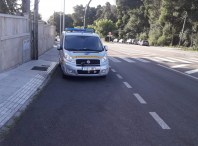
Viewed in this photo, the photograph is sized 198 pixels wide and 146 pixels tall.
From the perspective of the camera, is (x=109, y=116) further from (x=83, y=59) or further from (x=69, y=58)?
(x=69, y=58)

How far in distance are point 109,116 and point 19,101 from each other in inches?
101

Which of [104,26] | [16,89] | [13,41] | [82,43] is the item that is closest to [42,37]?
[13,41]

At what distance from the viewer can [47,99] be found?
7070 millimetres

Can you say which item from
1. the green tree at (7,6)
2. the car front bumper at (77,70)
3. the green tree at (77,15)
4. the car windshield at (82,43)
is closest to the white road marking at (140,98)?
the car front bumper at (77,70)

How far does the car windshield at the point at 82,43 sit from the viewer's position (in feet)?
34.7

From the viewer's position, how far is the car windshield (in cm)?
1059

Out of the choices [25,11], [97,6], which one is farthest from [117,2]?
[25,11]

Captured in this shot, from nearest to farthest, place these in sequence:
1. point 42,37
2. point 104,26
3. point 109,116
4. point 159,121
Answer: point 159,121, point 109,116, point 42,37, point 104,26

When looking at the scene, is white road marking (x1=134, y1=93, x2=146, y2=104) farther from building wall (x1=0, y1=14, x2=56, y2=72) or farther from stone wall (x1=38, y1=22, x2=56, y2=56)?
stone wall (x1=38, y1=22, x2=56, y2=56)

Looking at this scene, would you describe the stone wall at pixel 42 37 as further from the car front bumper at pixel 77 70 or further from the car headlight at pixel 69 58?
the car front bumper at pixel 77 70

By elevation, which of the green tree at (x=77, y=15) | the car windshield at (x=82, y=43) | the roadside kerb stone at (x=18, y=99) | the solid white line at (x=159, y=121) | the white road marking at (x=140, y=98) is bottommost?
the white road marking at (x=140, y=98)

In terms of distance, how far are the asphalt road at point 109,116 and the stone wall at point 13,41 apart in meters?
2.46

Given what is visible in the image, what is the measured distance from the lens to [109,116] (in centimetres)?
577

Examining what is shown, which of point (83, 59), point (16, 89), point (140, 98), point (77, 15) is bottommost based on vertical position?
point (140, 98)
